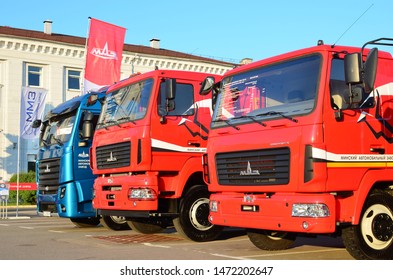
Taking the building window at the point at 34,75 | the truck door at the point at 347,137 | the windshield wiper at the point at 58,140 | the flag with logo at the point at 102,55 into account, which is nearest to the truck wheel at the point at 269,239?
the truck door at the point at 347,137

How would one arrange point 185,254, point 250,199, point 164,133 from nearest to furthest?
point 250,199, point 185,254, point 164,133

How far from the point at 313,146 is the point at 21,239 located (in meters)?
7.59

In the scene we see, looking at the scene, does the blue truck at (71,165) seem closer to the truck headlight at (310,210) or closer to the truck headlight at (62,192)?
the truck headlight at (62,192)

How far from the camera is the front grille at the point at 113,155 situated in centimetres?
1116

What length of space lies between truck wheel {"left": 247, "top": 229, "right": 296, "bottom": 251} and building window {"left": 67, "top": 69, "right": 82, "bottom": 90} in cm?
3687

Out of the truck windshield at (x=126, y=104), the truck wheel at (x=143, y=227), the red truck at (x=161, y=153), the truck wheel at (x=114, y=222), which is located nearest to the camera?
the red truck at (x=161, y=153)

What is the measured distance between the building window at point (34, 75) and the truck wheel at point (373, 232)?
124ft

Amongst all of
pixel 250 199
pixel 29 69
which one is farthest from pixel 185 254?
pixel 29 69

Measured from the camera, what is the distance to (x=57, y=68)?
4372 cm

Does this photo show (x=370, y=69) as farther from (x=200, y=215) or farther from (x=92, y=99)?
(x=92, y=99)

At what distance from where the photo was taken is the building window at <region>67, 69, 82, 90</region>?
4472 centimetres

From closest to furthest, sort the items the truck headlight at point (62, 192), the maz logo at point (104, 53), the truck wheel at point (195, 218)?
the truck wheel at point (195, 218) → the truck headlight at point (62, 192) → the maz logo at point (104, 53)

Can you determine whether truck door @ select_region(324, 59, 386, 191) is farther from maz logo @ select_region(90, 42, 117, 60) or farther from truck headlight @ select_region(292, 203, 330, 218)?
maz logo @ select_region(90, 42, 117, 60)
